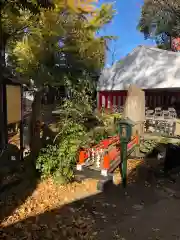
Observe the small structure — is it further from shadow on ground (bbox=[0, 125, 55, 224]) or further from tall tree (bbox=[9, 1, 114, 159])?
shadow on ground (bbox=[0, 125, 55, 224])

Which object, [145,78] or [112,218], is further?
[145,78]

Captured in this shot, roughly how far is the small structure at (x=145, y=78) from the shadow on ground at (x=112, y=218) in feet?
32.5

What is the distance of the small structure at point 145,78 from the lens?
53.3ft

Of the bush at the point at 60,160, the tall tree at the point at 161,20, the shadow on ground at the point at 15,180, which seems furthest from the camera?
the tall tree at the point at 161,20

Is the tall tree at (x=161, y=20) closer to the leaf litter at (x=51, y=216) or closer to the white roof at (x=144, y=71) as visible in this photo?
the white roof at (x=144, y=71)

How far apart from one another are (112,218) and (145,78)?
1314cm

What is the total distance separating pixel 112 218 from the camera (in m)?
5.41

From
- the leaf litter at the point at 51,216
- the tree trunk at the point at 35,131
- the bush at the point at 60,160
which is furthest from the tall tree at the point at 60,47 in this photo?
the leaf litter at the point at 51,216

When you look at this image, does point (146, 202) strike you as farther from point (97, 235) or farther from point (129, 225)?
point (97, 235)

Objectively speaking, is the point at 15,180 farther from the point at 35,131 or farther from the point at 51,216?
the point at 51,216

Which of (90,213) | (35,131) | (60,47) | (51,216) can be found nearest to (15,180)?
(35,131)

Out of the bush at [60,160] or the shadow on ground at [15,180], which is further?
the bush at [60,160]

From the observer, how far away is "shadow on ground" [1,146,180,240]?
4.66 m

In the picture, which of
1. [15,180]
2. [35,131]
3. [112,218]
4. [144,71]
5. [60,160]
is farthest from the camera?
[144,71]
